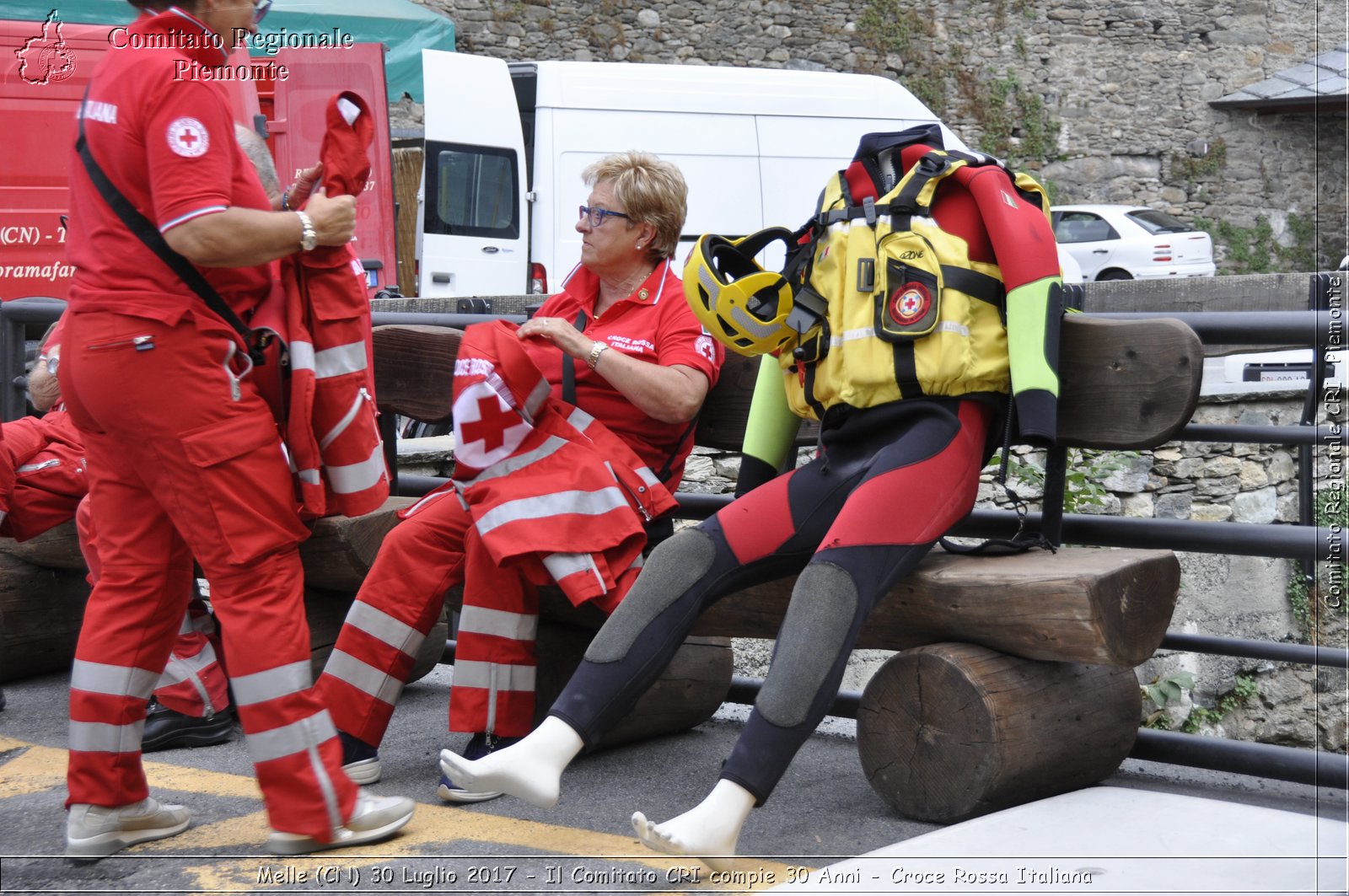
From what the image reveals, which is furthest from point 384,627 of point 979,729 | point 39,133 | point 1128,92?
point 1128,92

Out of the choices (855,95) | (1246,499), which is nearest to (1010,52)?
(855,95)

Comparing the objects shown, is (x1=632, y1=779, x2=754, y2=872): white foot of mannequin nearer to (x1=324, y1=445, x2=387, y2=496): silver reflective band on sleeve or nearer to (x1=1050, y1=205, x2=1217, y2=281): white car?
(x1=324, y1=445, x2=387, y2=496): silver reflective band on sleeve

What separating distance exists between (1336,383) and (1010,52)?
71.6 feet

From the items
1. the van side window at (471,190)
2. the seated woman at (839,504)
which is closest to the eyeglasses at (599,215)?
the seated woman at (839,504)

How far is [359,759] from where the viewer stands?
3240mm

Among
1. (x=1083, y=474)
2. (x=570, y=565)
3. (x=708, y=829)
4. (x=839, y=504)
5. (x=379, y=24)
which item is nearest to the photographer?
(x=708, y=829)

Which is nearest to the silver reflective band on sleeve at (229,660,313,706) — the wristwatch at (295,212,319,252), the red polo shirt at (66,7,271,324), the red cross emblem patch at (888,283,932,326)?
the red polo shirt at (66,7,271,324)

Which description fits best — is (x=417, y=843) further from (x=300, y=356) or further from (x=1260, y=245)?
(x=1260, y=245)

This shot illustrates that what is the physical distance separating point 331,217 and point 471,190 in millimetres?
10244

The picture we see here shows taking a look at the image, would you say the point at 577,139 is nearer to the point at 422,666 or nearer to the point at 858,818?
the point at 422,666

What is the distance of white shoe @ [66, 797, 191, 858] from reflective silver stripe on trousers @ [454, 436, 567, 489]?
36.8 inches

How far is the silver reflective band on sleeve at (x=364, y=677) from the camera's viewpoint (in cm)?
323

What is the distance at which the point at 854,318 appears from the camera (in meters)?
2.96

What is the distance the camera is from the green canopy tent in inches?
556
